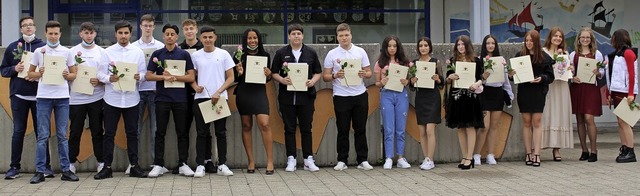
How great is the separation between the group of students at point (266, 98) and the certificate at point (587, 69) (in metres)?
0.08

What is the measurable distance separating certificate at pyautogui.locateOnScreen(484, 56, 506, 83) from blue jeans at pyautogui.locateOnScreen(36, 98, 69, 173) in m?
5.11

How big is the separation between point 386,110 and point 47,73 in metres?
4.05

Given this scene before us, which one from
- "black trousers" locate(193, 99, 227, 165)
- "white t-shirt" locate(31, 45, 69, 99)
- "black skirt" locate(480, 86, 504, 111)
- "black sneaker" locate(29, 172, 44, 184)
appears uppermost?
"white t-shirt" locate(31, 45, 69, 99)

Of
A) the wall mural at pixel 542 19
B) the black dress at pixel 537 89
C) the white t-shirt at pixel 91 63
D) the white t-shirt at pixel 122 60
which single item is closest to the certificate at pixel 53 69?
the white t-shirt at pixel 91 63

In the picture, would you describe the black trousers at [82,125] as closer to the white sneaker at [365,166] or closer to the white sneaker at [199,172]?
the white sneaker at [199,172]

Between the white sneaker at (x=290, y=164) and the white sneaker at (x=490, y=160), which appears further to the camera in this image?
the white sneaker at (x=490, y=160)

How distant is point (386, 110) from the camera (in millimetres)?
10609

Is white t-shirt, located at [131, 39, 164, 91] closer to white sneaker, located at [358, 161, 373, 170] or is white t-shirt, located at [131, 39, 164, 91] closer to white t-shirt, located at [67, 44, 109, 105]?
white t-shirt, located at [67, 44, 109, 105]

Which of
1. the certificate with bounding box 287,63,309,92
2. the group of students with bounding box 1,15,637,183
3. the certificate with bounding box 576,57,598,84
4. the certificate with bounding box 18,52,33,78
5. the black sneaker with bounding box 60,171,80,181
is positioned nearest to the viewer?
the certificate with bounding box 18,52,33,78

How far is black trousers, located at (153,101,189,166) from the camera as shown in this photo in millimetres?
9836

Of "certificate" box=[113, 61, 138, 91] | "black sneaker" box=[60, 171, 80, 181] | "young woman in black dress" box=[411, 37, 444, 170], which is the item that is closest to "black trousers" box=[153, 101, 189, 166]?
"certificate" box=[113, 61, 138, 91]

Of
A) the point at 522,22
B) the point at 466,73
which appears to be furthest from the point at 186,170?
the point at 522,22

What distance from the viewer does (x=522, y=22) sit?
17.7m

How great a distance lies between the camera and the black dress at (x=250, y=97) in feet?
33.2
